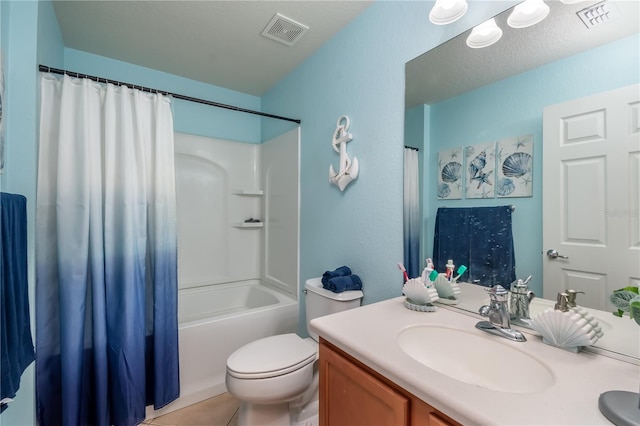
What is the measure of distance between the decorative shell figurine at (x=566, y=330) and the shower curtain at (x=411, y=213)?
1.74 feet

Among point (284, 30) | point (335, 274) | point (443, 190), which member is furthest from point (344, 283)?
point (284, 30)

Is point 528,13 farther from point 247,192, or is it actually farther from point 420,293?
point 247,192

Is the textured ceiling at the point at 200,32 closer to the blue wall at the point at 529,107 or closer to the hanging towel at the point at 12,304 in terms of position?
the blue wall at the point at 529,107

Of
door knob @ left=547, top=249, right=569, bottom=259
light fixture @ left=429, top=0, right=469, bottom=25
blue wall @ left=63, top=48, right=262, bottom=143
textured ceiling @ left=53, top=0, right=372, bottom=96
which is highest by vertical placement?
textured ceiling @ left=53, top=0, right=372, bottom=96

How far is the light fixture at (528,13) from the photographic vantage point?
93 cm

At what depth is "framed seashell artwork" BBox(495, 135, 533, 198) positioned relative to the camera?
0.95 metres

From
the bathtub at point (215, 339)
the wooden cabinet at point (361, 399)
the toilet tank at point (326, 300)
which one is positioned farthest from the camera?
the bathtub at point (215, 339)

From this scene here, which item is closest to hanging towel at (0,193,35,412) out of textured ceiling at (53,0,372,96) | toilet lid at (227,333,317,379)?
toilet lid at (227,333,317,379)

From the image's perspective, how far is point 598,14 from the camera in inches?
32.3

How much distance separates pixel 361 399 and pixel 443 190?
887 mm

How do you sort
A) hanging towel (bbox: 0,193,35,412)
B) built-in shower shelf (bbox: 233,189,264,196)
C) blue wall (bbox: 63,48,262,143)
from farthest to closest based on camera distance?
built-in shower shelf (bbox: 233,189,264,196), blue wall (bbox: 63,48,262,143), hanging towel (bbox: 0,193,35,412)

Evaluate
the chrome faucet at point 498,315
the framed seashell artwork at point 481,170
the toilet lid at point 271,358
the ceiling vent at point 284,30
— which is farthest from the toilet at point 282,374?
the ceiling vent at point 284,30

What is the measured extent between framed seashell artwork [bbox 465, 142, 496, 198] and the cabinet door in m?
0.81

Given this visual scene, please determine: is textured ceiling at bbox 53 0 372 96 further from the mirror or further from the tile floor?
the tile floor
